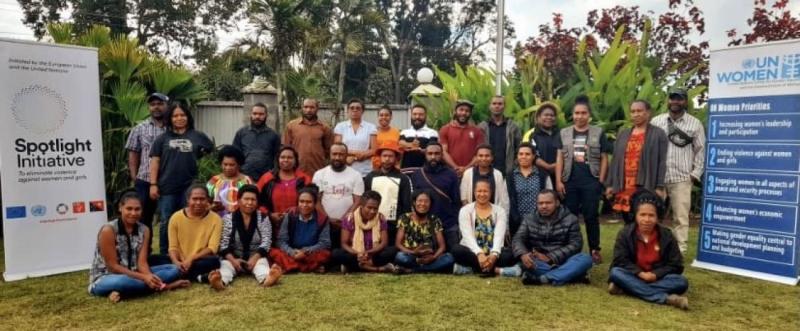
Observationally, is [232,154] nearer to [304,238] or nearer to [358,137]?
[304,238]

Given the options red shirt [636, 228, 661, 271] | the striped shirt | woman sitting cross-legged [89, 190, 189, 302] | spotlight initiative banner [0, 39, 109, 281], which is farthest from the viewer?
the striped shirt

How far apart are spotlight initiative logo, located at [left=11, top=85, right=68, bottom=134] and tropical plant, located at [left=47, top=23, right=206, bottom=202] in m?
2.66

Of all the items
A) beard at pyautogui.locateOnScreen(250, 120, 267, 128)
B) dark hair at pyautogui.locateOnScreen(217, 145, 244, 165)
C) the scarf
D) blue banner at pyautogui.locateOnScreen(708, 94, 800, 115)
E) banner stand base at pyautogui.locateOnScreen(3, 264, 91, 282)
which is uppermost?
blue banner at pyautogui.locateOnScreen(708, 94, 800, 115)

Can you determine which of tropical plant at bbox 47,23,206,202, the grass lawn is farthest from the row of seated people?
tropical plant at bbox 47,23,206,202

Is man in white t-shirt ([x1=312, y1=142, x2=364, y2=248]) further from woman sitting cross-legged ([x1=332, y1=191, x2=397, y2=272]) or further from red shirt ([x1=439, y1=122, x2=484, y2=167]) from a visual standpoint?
red shirt ([x1=439, y1=122, x2=484, y2=167])

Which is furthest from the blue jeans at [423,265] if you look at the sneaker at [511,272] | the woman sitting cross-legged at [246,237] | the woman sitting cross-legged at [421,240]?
the woman sitting cross-legged at [246,237]

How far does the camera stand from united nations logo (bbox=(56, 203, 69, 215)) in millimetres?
5300

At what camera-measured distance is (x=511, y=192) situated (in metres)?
5.45

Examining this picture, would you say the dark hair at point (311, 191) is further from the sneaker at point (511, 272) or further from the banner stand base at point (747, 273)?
the banner stand base at point (747, 273)

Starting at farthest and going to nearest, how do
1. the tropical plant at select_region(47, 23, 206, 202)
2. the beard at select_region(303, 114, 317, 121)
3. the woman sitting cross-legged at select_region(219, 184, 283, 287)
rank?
the tropical plant at select_region(47, 23, 206, 202) → the beard at select_region(303, 114, 317, 121) → the woman sitting cross-legged at select_region(219, 184, 283, 287)

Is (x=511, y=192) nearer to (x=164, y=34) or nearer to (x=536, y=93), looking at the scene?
(x=536, y=93)

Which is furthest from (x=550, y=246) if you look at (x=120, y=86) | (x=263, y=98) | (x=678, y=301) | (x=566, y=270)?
(x=263, y=98)

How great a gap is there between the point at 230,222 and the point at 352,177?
118 cm

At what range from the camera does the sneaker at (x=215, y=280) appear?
4.44 meters
